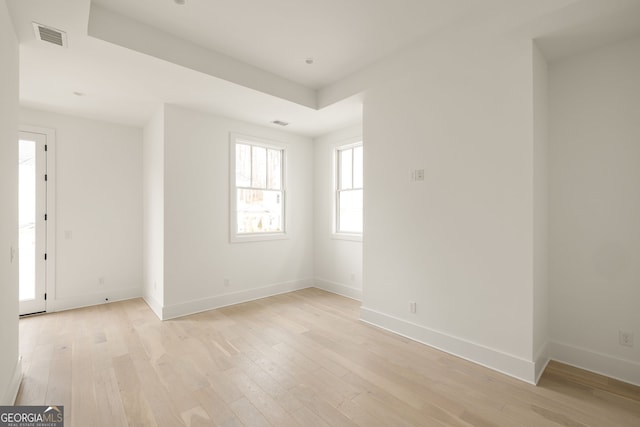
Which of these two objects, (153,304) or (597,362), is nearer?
(597,362)

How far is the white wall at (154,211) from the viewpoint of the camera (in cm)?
386

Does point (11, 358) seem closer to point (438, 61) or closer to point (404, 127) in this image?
point (404, 127)

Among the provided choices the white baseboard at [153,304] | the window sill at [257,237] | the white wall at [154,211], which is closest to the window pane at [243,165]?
the window sill at [257,237]

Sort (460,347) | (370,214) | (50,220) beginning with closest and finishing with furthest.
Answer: (460,347) < (370,214) < (50,220)

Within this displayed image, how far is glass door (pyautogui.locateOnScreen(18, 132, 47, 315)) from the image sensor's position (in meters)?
3.89

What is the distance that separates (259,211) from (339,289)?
1897 millimetres

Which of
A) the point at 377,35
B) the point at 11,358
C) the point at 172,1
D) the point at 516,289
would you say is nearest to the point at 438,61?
the point at 377,35

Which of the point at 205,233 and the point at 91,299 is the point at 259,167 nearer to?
the point at 205,233

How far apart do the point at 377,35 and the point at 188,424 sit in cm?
358

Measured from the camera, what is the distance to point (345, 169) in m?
5.07

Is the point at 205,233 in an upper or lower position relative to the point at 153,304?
upper

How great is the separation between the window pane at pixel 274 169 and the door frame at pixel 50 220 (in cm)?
300

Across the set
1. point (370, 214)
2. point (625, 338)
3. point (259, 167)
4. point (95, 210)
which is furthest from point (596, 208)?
point (95, 210)

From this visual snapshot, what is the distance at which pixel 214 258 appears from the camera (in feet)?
13.9
